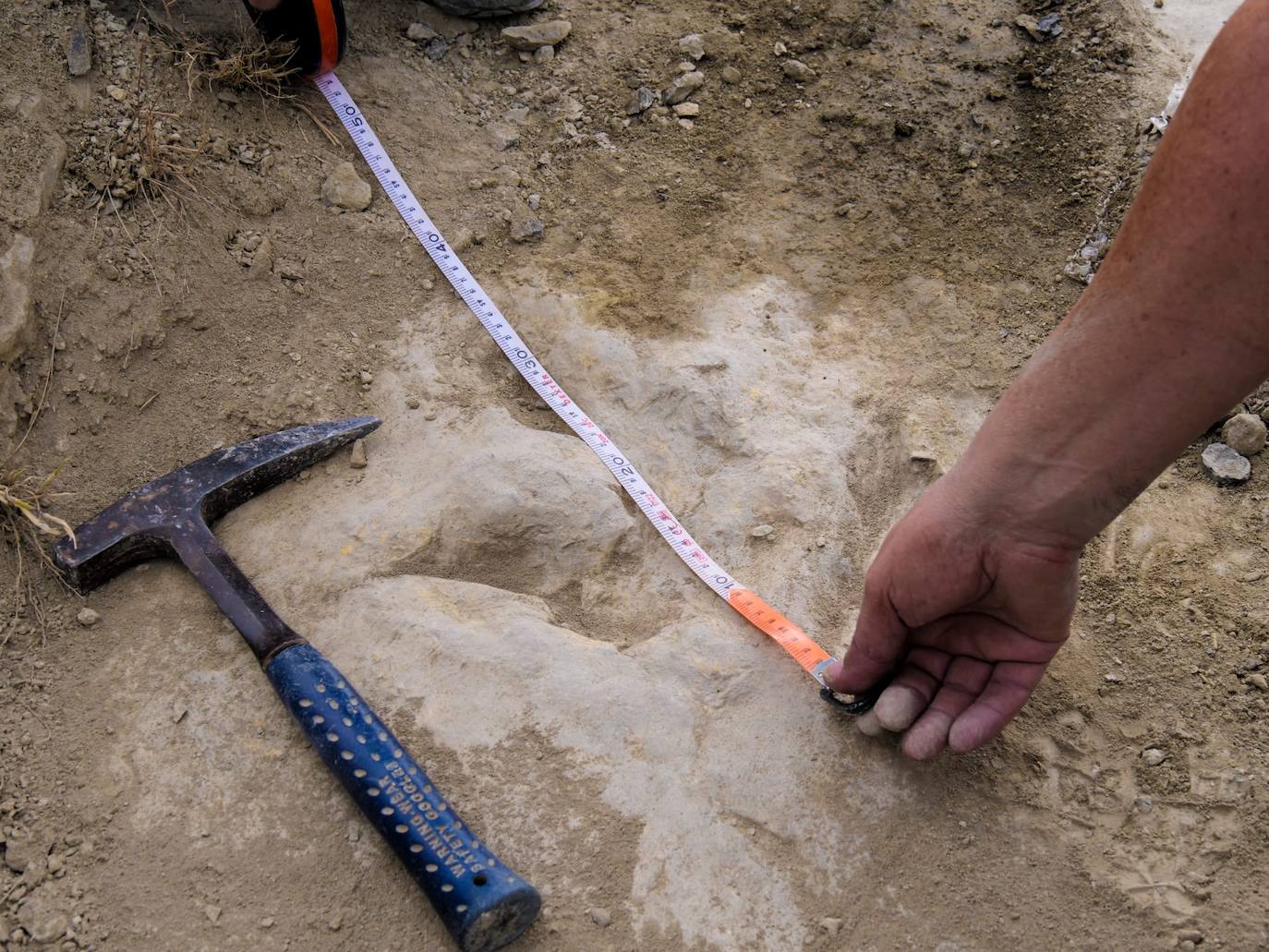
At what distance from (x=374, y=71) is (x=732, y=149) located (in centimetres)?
131

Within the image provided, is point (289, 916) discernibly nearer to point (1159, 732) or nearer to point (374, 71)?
point (1159, 732)

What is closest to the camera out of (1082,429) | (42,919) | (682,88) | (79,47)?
(1082,429)

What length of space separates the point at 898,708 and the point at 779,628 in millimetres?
432

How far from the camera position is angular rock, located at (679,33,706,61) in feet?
12.7

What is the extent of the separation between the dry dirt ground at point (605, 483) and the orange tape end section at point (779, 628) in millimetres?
42

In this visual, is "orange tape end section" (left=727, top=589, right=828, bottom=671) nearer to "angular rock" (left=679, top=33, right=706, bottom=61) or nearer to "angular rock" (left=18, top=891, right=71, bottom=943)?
"angular rock" (left=18, top=891, right=71, bottom=943)

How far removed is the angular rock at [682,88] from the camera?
12.5ft

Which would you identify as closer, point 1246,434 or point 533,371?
point 1246,434

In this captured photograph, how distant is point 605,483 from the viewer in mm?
2896

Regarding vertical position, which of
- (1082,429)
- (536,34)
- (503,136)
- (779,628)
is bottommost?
(779,628)

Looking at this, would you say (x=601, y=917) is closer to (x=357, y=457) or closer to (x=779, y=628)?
(x=779, y=628)

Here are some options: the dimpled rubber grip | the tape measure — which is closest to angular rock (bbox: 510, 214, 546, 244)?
the tape measure

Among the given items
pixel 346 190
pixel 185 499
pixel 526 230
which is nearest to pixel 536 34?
pixel 526 230

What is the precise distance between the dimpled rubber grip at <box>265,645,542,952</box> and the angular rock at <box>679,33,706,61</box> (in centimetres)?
267
